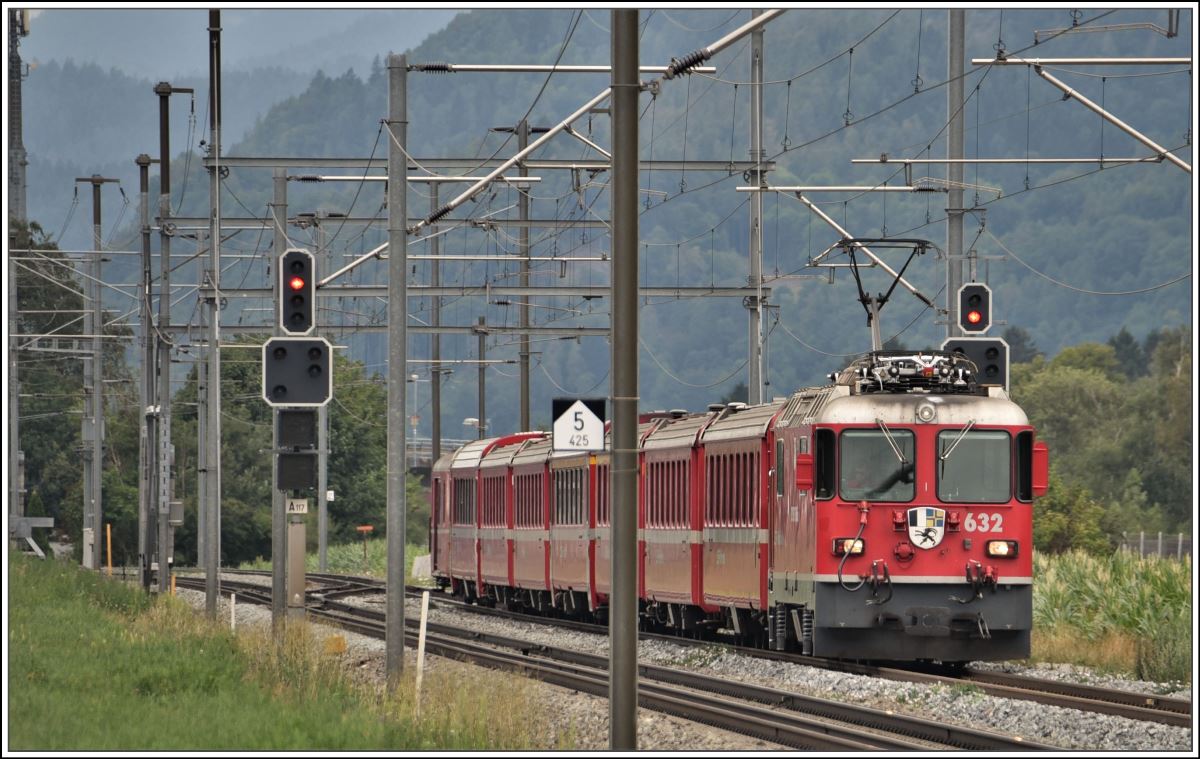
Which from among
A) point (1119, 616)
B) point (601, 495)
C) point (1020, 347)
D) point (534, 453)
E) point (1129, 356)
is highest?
point (1020, 347)

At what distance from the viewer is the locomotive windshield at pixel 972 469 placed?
22.1m

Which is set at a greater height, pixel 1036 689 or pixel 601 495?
pixel 601 495

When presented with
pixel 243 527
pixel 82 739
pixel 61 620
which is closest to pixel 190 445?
pixel 243 527

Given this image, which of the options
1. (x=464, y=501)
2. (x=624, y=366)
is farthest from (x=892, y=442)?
(x=464, y=501)

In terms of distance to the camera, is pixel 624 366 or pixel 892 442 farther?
pixel 892 442

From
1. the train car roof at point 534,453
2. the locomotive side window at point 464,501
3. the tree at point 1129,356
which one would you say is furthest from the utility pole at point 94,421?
the tree at point 1129,356

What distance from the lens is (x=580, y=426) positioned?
14.7 metres

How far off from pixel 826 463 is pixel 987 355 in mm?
5606

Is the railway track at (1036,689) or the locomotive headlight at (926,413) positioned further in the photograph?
the locomotive headlight at (926,413)

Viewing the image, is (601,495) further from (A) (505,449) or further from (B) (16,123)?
(B) (16,123)

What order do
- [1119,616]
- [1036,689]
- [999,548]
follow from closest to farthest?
[1036,689]
[999,548]
[1119,616]

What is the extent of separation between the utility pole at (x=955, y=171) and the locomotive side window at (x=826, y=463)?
19.7 ft

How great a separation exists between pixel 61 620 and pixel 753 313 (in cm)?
1361

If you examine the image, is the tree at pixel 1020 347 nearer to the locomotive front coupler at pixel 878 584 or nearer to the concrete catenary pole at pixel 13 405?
the concrete catenary pole at pixel 13 405
